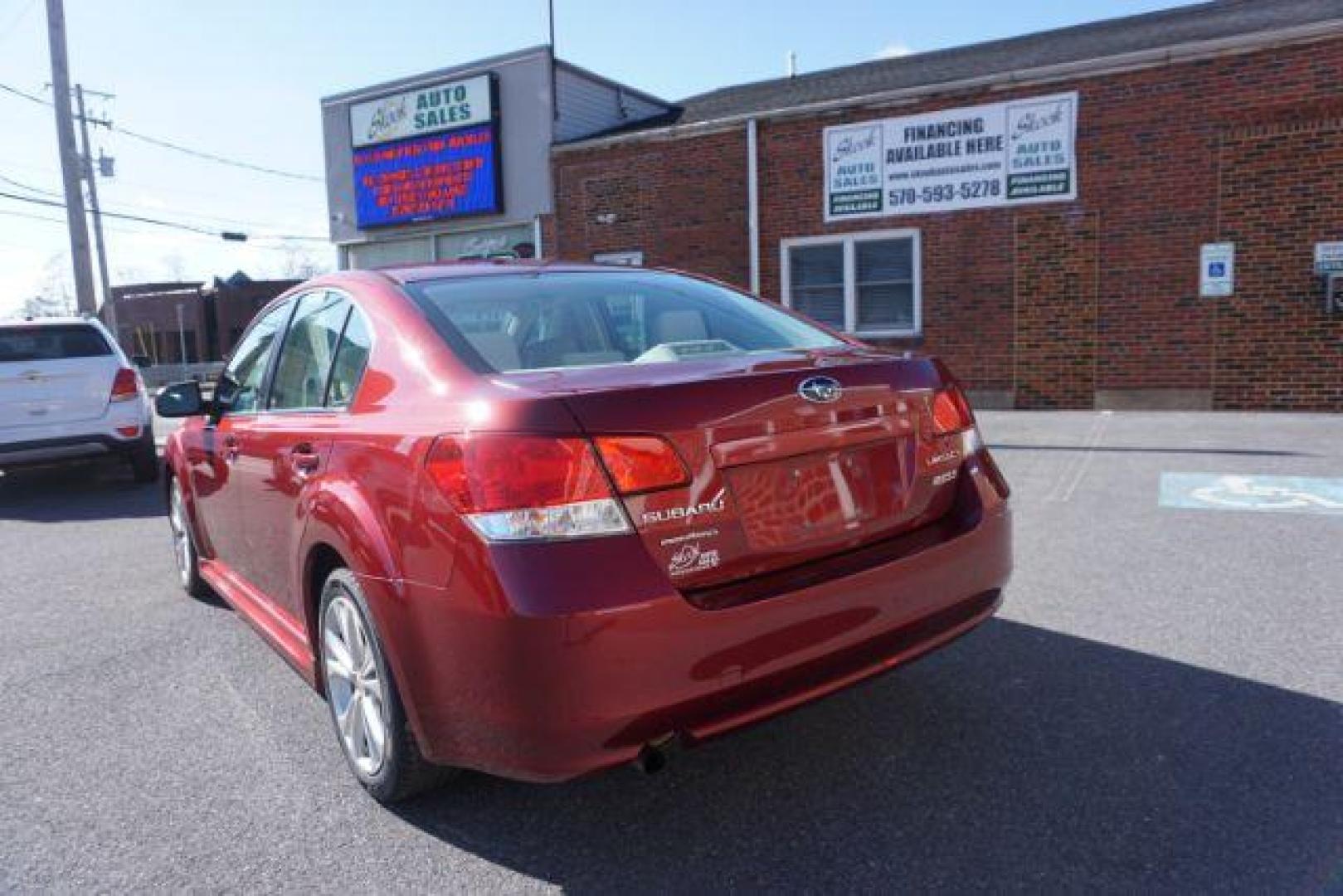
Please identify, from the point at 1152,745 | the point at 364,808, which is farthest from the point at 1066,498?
the point at 364,808

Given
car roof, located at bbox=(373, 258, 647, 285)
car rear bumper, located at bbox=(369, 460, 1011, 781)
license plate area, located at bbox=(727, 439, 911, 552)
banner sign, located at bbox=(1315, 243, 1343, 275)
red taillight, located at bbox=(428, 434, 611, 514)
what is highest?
banner sign, located at bbox=(1315, 243, 1343, 275)

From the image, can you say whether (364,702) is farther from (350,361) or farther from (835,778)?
(835,778)

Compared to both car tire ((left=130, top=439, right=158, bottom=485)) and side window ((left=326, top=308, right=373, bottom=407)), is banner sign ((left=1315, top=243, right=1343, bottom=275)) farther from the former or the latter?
car tire ((left=130, top=439, right=158, bottom=485))

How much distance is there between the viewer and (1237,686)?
3367mm

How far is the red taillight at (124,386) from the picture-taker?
354 inches

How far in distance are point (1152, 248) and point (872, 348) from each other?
10344 millimetres

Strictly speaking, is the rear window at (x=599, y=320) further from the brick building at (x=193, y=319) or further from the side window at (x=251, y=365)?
the brick building at (x=193, y=319)

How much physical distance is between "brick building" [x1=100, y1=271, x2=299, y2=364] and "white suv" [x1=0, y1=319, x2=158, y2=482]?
104 ft

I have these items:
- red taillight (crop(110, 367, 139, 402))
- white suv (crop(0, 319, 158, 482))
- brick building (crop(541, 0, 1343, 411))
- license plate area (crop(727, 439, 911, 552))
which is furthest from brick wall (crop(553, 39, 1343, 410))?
license plate area (crop(727, 439, 911, 552))

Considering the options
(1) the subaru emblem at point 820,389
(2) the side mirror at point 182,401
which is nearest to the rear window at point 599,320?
(1) the subaru emblem at point 820,389

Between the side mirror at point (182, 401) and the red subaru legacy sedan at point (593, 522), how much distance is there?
1006 mm

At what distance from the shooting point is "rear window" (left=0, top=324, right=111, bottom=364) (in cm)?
865

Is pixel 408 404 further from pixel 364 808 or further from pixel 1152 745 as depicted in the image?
pixel 1152 745

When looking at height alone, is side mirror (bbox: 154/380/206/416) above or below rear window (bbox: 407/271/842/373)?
below
